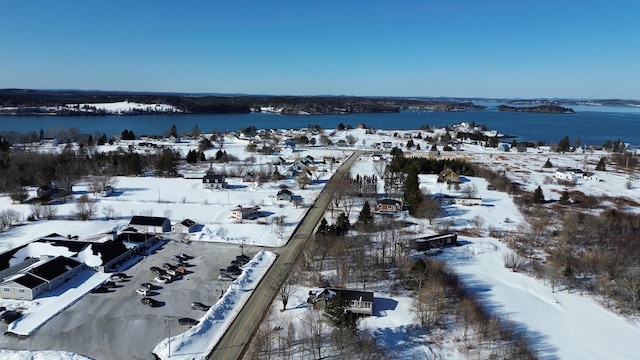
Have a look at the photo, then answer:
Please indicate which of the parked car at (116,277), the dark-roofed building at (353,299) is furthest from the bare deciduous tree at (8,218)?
the dark-roofed building at (353,299)

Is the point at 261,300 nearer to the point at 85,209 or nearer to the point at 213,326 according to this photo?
the point at 213,326

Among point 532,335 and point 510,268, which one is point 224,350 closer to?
point 532,335

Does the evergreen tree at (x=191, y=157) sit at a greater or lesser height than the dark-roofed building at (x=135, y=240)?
greater

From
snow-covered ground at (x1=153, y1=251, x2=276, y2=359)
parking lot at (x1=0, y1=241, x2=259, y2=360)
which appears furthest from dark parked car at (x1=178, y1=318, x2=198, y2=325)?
→ snow-covered ground at (x1=153, y1=251, x2=276, y2=359)

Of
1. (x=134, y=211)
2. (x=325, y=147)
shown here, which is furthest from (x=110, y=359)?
(x=325, y=147)

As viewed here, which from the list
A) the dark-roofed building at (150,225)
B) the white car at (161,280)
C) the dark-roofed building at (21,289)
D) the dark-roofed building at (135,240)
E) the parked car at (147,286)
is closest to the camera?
the dark-roofed building at (21,289)

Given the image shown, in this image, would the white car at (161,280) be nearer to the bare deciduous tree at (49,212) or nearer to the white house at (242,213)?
the white house at (242,213)
